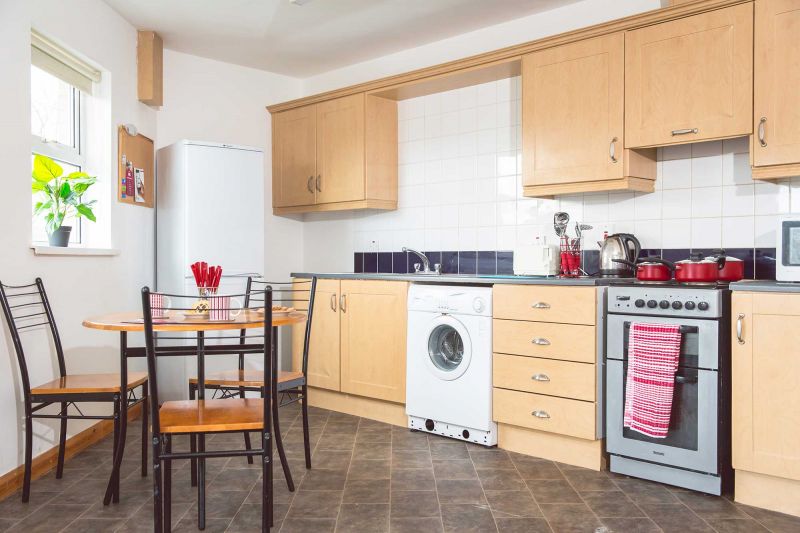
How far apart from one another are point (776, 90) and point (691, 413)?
4.58 feet

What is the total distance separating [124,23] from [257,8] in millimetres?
867

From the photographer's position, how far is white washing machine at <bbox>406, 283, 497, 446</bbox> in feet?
10.7

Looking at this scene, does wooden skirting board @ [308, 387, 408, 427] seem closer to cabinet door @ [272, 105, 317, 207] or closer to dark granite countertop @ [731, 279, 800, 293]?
cabinet door @ [272, 105, 317, 207]

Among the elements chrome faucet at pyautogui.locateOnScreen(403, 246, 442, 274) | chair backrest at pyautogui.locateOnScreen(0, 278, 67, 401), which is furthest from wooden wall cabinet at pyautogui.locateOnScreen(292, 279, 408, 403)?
chair backrest at pyautogui.locateOnScreen(0, 278, 67, 401)

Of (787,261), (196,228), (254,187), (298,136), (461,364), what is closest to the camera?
(787,261)

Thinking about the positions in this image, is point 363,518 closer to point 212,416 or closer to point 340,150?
point 212,416

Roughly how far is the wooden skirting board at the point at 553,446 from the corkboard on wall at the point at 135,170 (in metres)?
2.59

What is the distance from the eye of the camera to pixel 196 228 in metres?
3.98

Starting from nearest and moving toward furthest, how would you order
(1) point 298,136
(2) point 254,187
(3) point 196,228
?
(3) point 196,228, (2) point 254,187, (1) point 298,136

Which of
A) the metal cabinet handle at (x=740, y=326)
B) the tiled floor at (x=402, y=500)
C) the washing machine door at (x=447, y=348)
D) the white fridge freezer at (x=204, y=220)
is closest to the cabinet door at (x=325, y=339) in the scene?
the white fridge freezer at (x=204, y=220)

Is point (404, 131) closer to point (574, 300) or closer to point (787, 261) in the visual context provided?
point (574, 300)

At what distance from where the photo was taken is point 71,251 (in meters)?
3.20

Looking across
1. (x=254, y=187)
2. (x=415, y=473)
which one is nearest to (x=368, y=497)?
(x=415, y=473)

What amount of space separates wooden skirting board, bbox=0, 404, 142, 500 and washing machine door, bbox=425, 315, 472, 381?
1794 millimetres
